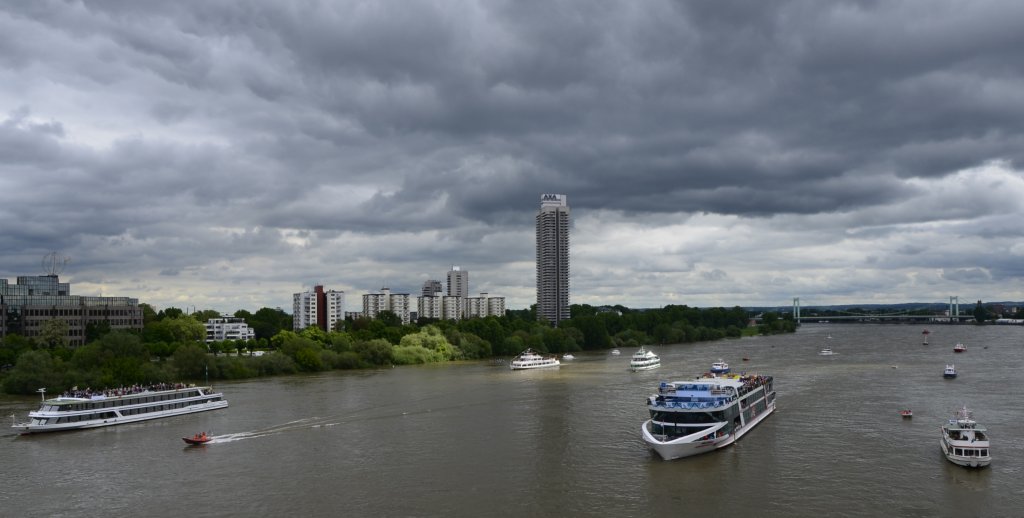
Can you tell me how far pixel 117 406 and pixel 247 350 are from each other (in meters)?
60.5

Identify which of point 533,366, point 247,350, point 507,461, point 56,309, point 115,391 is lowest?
point 507,461

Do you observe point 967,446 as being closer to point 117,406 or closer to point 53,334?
point 117,406

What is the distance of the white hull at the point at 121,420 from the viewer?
59.8 m

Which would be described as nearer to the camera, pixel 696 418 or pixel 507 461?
pixel 507 461

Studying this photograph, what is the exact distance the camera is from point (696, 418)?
49281 mm

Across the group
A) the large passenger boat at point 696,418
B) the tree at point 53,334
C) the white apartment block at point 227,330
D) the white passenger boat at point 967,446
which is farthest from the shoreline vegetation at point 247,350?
the white passenger boat at point 967,446

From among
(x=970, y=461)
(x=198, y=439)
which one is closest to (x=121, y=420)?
(x=198, y=439)

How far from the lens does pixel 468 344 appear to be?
144250mm

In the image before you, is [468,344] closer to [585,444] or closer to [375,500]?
[585,444]

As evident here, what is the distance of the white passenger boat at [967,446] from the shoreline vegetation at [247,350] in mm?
77320

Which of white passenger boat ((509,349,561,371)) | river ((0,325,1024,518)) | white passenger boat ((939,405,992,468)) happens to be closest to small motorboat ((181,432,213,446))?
river ((0,325,1024,518))

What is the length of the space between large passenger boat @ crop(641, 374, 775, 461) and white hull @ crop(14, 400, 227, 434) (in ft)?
142

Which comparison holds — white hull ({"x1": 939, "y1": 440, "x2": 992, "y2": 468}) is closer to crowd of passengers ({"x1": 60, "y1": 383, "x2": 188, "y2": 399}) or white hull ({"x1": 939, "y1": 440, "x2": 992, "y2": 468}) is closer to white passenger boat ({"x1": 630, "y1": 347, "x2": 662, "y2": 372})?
crowd of passengers ({"x1": 60, "y1": 383, "x2": 188, "y2": 399})

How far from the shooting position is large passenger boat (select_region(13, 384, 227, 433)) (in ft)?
199
